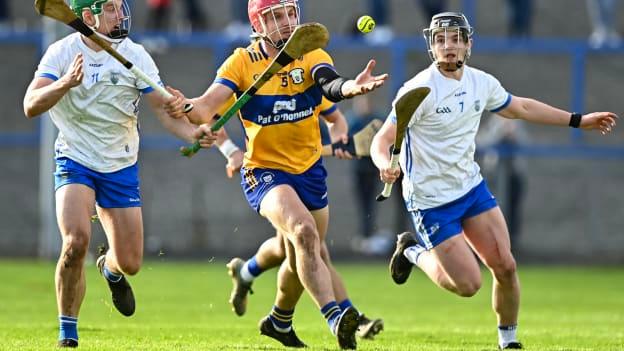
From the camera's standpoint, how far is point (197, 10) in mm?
20781

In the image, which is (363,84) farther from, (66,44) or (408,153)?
(66,44)

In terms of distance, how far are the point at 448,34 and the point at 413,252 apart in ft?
5.40

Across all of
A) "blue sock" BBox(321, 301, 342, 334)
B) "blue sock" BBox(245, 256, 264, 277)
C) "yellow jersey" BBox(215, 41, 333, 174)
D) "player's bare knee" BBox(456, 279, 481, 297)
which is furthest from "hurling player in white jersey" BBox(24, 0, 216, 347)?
"player's bare knee" BBox(456, 279, 481, 297)

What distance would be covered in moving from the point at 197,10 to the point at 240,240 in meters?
3.80

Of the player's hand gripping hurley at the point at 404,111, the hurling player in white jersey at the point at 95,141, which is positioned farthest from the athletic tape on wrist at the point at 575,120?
the hurling player in white jersey at the point at 95,141

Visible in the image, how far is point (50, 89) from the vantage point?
7992 mm

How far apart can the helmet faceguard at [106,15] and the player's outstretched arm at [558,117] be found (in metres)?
2.78

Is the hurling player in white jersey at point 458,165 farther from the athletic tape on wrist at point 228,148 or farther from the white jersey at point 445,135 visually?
the athletic tape on wrist at point 228,148

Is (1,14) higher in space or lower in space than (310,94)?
lower

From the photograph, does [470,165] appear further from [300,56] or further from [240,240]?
[240,240]

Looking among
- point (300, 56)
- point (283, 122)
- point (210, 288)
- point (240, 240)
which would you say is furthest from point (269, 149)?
point (240, 240)

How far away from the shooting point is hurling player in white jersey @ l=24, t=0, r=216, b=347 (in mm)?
8320

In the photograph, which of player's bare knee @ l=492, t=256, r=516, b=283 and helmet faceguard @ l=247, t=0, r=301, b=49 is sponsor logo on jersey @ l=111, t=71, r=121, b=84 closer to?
helmet faceguard @ l=247, t=0, r=301, b=49

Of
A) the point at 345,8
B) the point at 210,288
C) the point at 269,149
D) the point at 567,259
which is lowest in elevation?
the point at 567,259
